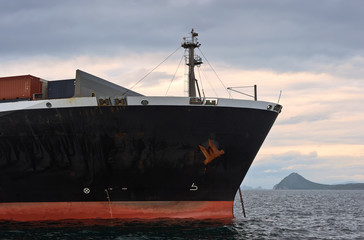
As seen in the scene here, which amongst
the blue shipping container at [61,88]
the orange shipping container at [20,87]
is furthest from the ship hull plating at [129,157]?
the blue shipping container at [61,88]

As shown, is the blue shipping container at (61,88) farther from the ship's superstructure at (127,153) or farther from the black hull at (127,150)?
the black hull at (127,150)

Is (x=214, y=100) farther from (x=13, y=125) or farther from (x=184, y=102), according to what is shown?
(x=13, y=125)

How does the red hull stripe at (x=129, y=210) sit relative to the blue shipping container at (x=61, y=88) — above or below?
below

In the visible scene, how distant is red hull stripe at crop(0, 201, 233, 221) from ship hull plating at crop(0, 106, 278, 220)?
6 cm

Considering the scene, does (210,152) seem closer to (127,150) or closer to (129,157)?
(129,157)

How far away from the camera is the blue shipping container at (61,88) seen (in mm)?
24266

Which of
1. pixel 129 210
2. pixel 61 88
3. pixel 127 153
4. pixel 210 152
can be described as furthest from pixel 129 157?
pixel 61 88

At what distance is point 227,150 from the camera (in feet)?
72.7

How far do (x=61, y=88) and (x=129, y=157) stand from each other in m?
7.18

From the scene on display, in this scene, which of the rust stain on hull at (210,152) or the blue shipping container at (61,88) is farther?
the blue shipping container at (61,88)

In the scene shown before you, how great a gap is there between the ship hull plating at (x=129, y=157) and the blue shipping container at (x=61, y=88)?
2.98 metres

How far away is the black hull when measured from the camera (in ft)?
69.2

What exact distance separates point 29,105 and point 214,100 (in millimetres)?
10406

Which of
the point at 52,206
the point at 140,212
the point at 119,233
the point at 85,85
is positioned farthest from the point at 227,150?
the point at 52,206
